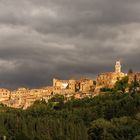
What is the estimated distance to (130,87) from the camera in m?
116

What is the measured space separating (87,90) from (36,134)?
61.4m

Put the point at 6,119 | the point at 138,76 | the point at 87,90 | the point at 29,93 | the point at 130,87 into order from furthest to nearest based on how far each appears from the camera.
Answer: the point at 29,93, the point at 87,90, the point at 138,76, the point at 130,87, the point at 6,119

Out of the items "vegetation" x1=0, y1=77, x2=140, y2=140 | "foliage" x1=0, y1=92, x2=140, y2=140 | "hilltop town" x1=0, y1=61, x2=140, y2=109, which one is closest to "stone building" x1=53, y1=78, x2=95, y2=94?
"hilltop town" x1=0, y1=61, x2=140, y2=109

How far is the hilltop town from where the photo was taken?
129 meters

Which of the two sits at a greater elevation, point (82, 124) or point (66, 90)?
point (66, 90)

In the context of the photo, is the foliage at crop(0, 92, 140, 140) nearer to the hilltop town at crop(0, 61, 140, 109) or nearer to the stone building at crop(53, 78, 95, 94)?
the hilltop town at crop(0, 61, 140, 109)

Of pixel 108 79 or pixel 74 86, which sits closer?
pixel 108 79

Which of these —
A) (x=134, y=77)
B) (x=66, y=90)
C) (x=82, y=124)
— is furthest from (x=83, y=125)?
(x=66, y=90)

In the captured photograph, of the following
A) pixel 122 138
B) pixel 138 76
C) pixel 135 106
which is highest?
pixel 138 76

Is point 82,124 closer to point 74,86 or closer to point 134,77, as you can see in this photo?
point 134,77

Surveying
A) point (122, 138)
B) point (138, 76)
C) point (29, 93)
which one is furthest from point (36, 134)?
point (29, 93)

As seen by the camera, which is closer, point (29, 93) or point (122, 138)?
point (122, 138)

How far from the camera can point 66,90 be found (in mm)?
137375

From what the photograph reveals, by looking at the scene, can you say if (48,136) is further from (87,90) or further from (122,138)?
(87,90)
